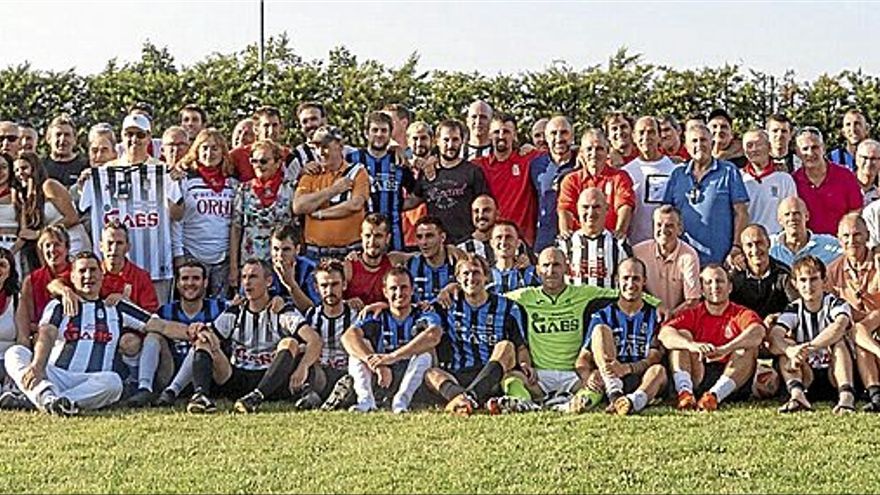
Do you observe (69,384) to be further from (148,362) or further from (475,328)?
(475,328)

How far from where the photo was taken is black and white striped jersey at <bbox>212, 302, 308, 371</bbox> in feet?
29.0

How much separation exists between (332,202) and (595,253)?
1.81 metres

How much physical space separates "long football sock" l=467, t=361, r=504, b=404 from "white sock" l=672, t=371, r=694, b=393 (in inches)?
42.2

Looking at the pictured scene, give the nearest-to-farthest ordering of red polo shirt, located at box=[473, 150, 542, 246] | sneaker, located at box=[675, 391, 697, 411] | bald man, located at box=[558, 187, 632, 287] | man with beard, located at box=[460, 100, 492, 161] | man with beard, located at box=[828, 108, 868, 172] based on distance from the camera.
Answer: sneaker, located at box=[675, 391, 697, 411], bald man, located at box=[558, 187, 632, 287], red polo shirt, located at box=[473, 150, 542, 246], man with beard, located at box=[460, 100, 492, 161], man with beard, located at box=[828, 108, 868, 172]

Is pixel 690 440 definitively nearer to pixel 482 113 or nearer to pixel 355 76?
pixel 482 113

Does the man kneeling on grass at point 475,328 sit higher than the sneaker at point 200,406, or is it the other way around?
the man kneeling on grass at point 475,328

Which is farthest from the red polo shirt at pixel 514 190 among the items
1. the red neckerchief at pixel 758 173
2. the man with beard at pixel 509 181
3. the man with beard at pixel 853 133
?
the man with beard at pixel 853 133

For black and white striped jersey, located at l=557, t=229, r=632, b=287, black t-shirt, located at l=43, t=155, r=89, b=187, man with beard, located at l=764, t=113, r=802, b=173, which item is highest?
man with beard, located at l=764, t=113, r=802, b=173

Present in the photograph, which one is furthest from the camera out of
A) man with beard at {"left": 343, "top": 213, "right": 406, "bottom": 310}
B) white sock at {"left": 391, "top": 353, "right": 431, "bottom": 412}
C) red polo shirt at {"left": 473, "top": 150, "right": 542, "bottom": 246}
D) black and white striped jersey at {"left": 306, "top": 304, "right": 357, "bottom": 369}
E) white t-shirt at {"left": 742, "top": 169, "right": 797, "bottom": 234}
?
red polo shirt at {"left": 473, "top": 150, "right": 542, "bottom": 246}

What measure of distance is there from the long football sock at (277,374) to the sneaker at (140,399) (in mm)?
688

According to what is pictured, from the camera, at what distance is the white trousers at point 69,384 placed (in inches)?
325

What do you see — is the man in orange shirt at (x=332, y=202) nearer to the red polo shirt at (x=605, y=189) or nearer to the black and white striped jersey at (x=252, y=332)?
the black and white striped jersey at (x=252, y=332)

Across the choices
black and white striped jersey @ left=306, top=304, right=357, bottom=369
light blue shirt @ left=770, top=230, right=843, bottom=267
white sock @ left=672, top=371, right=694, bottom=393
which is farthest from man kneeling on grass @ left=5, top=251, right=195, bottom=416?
light blue shirt @ left=770, top=230, right=843, bottom=267

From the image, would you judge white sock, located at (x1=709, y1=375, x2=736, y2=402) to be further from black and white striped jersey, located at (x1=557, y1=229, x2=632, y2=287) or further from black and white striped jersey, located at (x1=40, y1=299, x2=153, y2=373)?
black and white striped jersey, located at (x1=40, y1=299, x2=153, y2=373)
